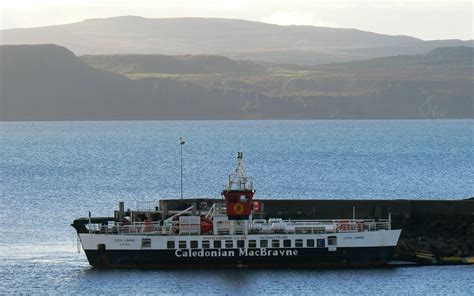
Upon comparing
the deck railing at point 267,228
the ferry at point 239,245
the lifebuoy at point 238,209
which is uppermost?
the lifebuoy at point 238,209

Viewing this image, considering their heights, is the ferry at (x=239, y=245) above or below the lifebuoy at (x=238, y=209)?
below

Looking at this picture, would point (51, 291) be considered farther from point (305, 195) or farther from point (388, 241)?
point (305, 195)

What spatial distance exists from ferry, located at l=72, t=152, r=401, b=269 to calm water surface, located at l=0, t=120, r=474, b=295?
27.9 inches

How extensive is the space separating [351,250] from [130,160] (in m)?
85.4

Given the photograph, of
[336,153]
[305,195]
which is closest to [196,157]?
[336,153]

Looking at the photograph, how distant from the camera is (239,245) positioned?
6575cm

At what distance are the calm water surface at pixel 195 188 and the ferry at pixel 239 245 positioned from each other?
71cm

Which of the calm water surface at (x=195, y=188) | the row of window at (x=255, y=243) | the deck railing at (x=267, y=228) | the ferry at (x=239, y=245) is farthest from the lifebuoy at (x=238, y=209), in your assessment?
the calm water surface at (x=195, y=188)

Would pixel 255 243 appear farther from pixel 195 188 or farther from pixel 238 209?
pixel 195 188

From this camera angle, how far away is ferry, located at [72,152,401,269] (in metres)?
65.6

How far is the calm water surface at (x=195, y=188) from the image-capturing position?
6300 centimetres

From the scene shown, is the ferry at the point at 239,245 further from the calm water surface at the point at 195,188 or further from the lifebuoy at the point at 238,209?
the calm water surface at the point at 195,188

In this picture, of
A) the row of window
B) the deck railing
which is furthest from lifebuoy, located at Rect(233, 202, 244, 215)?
the row of window

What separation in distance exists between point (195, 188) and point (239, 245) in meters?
43.6
